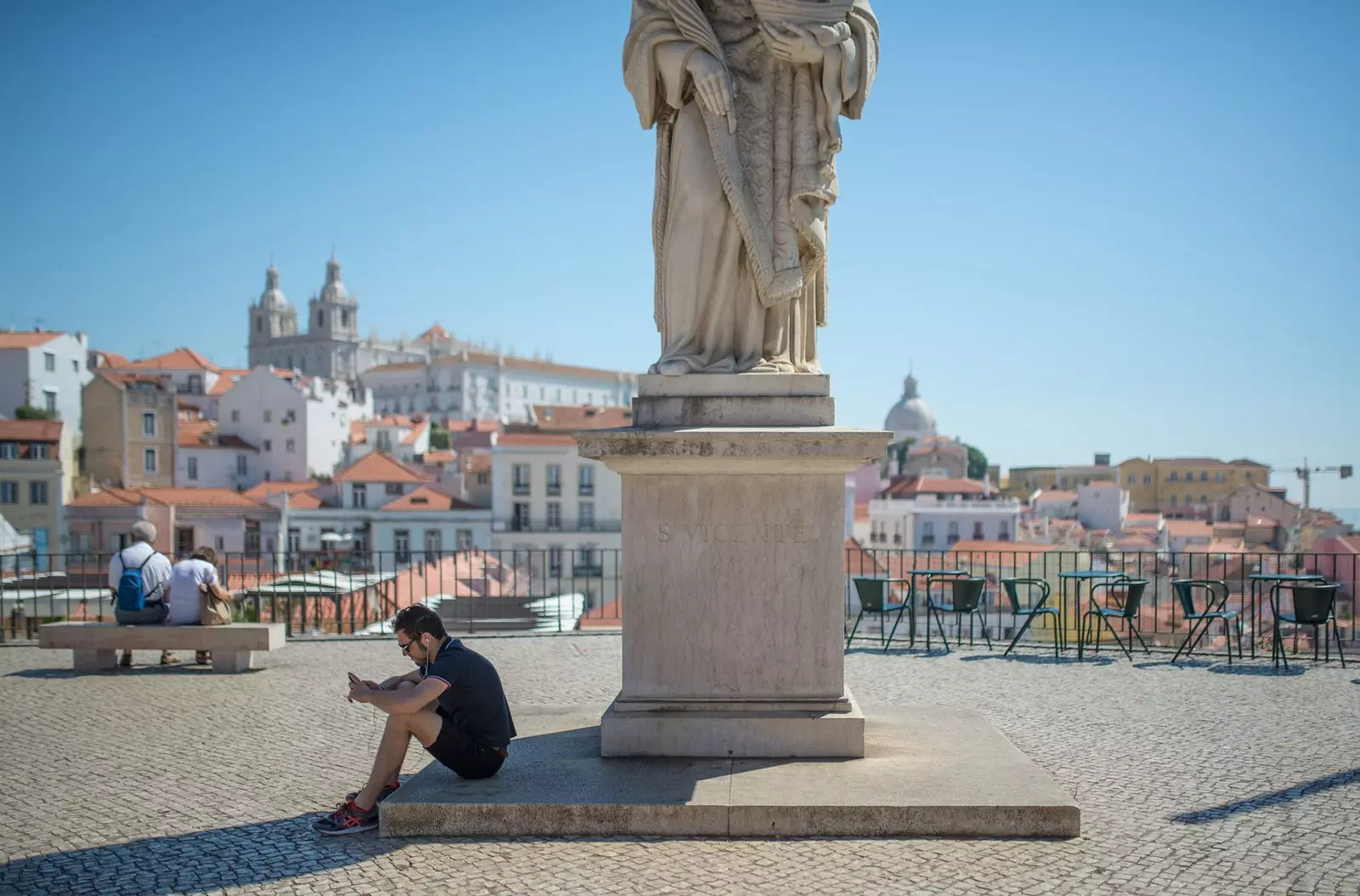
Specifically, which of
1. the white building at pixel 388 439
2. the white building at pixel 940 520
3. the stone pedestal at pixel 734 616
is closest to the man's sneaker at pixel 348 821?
the stone pedestal at pixel 734 616

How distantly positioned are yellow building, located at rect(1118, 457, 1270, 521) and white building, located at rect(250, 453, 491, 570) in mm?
70848

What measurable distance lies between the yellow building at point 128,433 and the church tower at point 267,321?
356 ft

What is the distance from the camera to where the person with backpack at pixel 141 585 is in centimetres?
1009

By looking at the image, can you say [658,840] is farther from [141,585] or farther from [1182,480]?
[1182,480]

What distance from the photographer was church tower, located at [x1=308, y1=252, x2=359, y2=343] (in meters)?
170

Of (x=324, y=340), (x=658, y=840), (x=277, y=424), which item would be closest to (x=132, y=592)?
(x=658, y=840)

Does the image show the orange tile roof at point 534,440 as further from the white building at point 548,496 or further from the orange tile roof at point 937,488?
the orange tile roof at point 937,488

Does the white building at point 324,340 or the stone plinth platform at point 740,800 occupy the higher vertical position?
the white building at point 324,340

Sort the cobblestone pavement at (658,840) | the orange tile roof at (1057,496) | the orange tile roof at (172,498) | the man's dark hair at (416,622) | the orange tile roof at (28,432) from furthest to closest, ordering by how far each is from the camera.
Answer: the orange tile roof at (1057,496) < the orange tile roof at (172,498) < the orange tile roof at (28,432) < the man's dark hair at (416,622) < the cobblestone pavement at (658,840)

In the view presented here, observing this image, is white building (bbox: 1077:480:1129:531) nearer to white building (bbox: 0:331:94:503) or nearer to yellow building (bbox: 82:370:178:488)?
yellow building (bbox: 82:370:178:488)

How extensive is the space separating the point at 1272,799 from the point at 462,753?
12.9 feet

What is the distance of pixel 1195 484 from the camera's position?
109938 millimetres

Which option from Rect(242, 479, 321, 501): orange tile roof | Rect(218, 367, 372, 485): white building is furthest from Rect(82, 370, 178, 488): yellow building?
Rect(218, 367, 372, 485): white building

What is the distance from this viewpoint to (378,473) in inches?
2530
